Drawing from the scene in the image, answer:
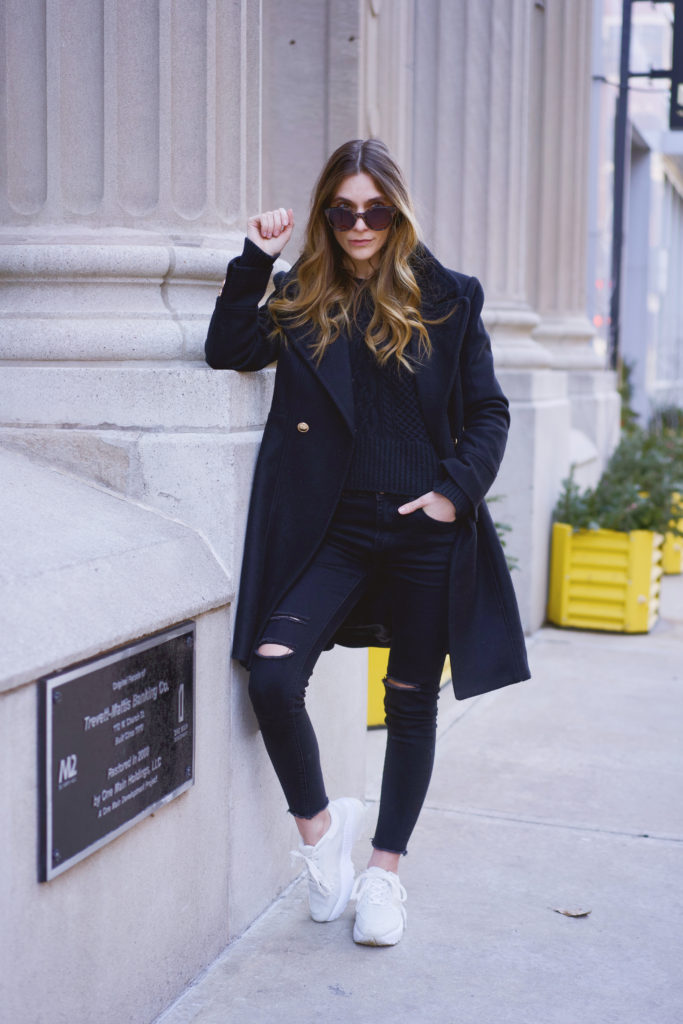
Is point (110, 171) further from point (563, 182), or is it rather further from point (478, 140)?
point (563, 182)

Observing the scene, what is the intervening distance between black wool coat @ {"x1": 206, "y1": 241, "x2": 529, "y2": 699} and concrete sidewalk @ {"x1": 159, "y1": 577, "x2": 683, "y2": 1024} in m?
0.68

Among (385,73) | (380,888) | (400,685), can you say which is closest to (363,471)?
(400,685)

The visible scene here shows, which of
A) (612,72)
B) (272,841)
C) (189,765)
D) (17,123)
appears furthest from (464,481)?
(612,72)

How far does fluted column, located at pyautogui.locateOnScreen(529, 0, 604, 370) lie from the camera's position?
8.84 meters

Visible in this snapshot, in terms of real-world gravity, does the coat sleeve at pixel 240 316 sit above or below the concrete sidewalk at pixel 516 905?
above

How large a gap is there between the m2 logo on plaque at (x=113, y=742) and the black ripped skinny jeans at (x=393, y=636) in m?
0.26

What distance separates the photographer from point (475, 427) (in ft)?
10.5

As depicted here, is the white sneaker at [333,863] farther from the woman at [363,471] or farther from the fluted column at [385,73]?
the fluted column at [385,73]


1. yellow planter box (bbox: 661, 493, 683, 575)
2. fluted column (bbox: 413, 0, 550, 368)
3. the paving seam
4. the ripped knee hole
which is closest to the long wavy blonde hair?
the ripped knee hole

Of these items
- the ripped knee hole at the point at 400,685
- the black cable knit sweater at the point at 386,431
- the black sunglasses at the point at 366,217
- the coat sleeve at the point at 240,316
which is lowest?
the ripped knee hole at the point at 400,685

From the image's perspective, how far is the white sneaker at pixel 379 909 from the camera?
125 inches

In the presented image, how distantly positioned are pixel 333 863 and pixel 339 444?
1095mm

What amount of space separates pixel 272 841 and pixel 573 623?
4.38 m

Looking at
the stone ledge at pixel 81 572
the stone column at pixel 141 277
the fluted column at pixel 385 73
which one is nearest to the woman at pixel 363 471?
the stone column at pixel 141 277
